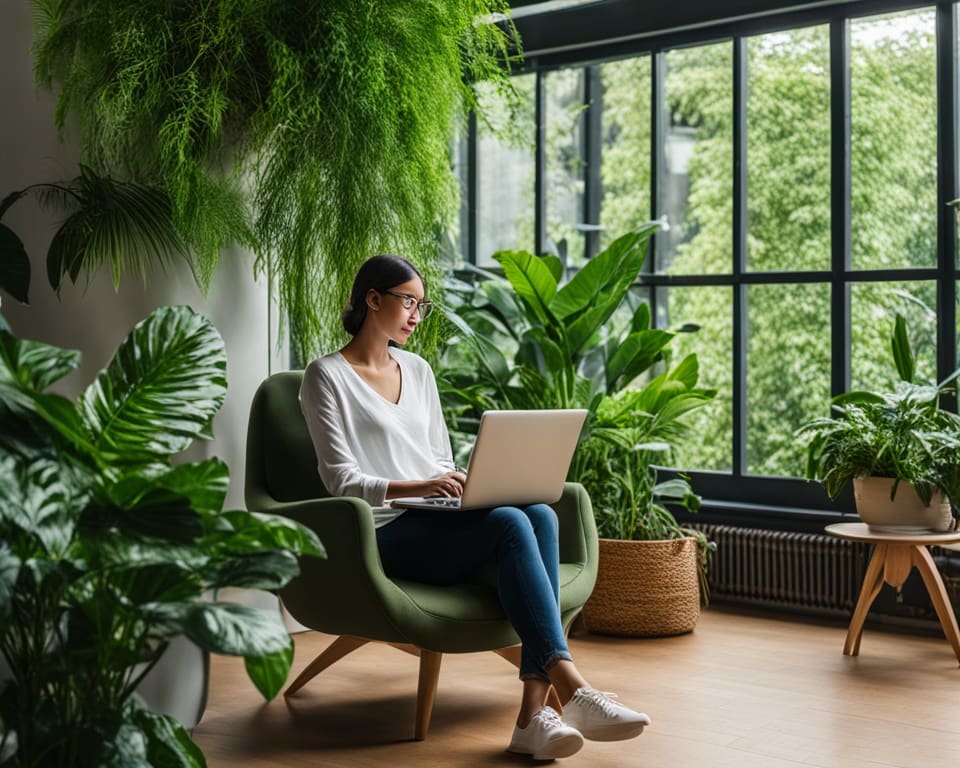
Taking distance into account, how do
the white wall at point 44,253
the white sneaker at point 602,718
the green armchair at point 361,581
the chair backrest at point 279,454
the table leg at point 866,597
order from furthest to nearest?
the table leg at point 866,597 < the white wall at point 44,253 < the chair backrest at point 279,454 < the green armchair at point 361,581 < the white sneaker at point 602,718

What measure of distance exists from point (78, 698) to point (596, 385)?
2.90 metres

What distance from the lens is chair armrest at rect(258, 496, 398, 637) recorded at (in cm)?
280

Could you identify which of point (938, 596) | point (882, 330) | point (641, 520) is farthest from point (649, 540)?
point (882, 330)

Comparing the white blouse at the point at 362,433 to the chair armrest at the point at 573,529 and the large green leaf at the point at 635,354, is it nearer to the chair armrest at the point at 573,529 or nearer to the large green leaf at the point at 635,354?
the chair armrest at the point at 573,529

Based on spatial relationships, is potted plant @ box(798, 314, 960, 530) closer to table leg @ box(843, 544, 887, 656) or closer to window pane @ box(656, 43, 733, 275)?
table leg @ box(843, 544, 887, 656)

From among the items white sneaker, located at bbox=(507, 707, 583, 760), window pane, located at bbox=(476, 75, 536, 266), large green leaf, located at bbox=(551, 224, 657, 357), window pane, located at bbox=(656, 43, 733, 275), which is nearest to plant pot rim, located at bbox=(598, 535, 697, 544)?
large green leaf, located at bbox=(551, 224, 657, 357)

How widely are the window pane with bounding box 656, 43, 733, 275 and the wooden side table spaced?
4.97 ft

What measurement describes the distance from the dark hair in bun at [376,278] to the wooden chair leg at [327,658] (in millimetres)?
824

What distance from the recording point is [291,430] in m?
3.34

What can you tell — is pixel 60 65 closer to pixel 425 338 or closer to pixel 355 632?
pixel 425 338

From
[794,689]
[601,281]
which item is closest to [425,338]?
[601,281]

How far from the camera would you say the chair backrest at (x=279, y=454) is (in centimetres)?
329

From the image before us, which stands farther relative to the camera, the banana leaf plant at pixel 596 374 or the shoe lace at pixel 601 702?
the banana leaf plant at pixel 596 374

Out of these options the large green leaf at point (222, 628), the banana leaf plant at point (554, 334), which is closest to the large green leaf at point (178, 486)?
the large green leaf at point (222, 628)
